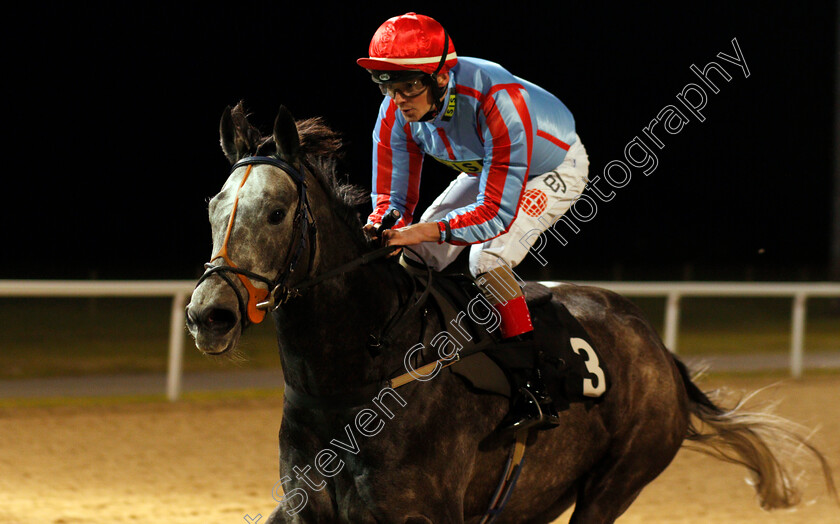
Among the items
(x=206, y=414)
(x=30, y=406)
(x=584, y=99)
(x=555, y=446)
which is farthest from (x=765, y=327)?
(x=555, y=446)

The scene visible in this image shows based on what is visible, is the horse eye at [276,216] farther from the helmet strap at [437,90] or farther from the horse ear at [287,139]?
the helmet strap at [437,90]

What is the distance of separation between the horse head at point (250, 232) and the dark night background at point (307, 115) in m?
8.05

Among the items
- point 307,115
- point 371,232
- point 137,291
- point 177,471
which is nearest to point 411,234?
point 371,232

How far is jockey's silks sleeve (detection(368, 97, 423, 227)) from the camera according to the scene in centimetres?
267

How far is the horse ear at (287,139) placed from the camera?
80.5 inches

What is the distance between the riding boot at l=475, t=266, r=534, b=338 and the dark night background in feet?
25.2

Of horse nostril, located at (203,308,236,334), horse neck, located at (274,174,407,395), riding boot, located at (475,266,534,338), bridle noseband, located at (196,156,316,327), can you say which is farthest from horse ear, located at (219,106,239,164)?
riding boot, located at (475,266,534,338)

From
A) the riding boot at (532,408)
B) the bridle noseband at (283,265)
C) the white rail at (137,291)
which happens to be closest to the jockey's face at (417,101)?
the bridle noseband at (283,265)

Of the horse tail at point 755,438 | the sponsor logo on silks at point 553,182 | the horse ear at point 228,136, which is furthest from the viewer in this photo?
the horse tail at point 755,438

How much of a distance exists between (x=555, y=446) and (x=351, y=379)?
2.53 feet

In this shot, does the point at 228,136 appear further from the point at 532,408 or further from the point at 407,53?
the point at 532,408

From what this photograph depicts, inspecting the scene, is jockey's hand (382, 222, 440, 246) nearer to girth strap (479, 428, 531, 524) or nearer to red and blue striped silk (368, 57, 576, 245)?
red and blue striped silk (368, 57, 576, 245)

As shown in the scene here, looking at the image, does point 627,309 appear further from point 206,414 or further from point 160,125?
point 160,125

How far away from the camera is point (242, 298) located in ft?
5.91
